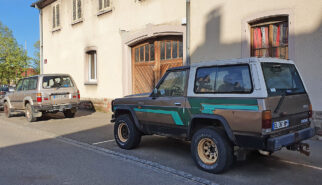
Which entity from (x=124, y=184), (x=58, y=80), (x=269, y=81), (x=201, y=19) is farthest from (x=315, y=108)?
(x=58, y=80)

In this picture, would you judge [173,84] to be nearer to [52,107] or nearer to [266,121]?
[266,121]

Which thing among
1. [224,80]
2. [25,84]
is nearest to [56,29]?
[25,84]

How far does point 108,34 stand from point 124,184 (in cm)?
1021

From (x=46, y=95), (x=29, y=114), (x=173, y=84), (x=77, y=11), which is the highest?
(x=77, y=11)

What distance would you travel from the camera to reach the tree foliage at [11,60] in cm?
1844

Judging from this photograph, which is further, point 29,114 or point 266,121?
point 29,114

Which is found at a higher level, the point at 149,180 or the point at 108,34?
the point at 108,34

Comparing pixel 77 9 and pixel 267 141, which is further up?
pixel 77 9

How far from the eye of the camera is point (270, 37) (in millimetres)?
7883

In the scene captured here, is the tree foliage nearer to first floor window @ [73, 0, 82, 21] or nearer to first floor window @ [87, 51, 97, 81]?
first floor window @ [73, 0, 82, 21]

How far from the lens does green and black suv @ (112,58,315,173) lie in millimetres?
4020

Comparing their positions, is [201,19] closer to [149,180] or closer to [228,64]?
[228,64]

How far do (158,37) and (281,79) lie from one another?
744 cm

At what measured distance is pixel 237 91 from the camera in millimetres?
4285
